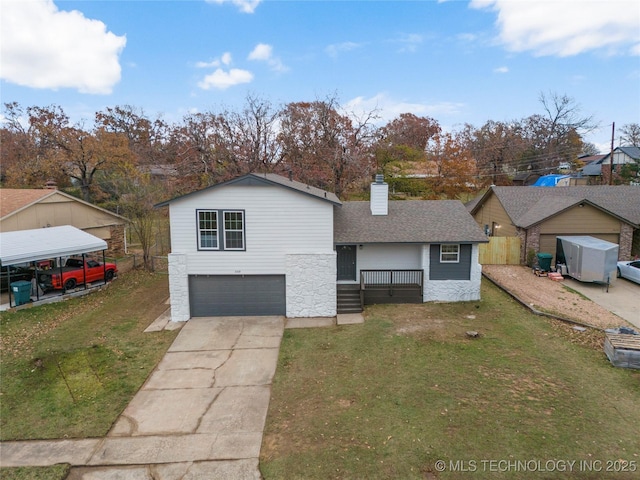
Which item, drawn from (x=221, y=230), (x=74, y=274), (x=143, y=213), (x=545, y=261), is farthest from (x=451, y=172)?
(x=74, y=274)

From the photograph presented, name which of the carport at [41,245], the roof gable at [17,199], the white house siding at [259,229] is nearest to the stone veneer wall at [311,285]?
the white house siding at [259,229]

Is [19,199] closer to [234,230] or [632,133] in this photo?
[234,230]

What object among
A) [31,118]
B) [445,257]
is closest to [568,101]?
[445,257]

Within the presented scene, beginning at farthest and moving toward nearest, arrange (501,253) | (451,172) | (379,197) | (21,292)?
1. (451,172)
2. (501,253)
3. (379,197)
4. (21,292)

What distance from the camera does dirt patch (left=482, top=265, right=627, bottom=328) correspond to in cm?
1419

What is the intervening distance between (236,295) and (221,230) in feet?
8.60

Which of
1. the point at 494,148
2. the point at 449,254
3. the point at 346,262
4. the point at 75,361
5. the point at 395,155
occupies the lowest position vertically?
the point at 75,361

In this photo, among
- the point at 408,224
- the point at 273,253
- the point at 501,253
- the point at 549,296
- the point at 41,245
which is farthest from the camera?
the point at 501,253

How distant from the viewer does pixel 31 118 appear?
39812 millimetres

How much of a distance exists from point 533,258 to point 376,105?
773 inches

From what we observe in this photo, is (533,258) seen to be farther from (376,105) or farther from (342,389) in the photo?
(376,105)

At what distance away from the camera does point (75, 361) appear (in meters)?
11.7

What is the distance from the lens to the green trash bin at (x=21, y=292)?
16234 mm

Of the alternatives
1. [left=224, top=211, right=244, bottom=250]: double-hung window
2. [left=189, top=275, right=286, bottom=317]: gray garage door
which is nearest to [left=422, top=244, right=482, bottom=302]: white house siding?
[left=189, top=275, right=286, bottom=317]: gray garage door
